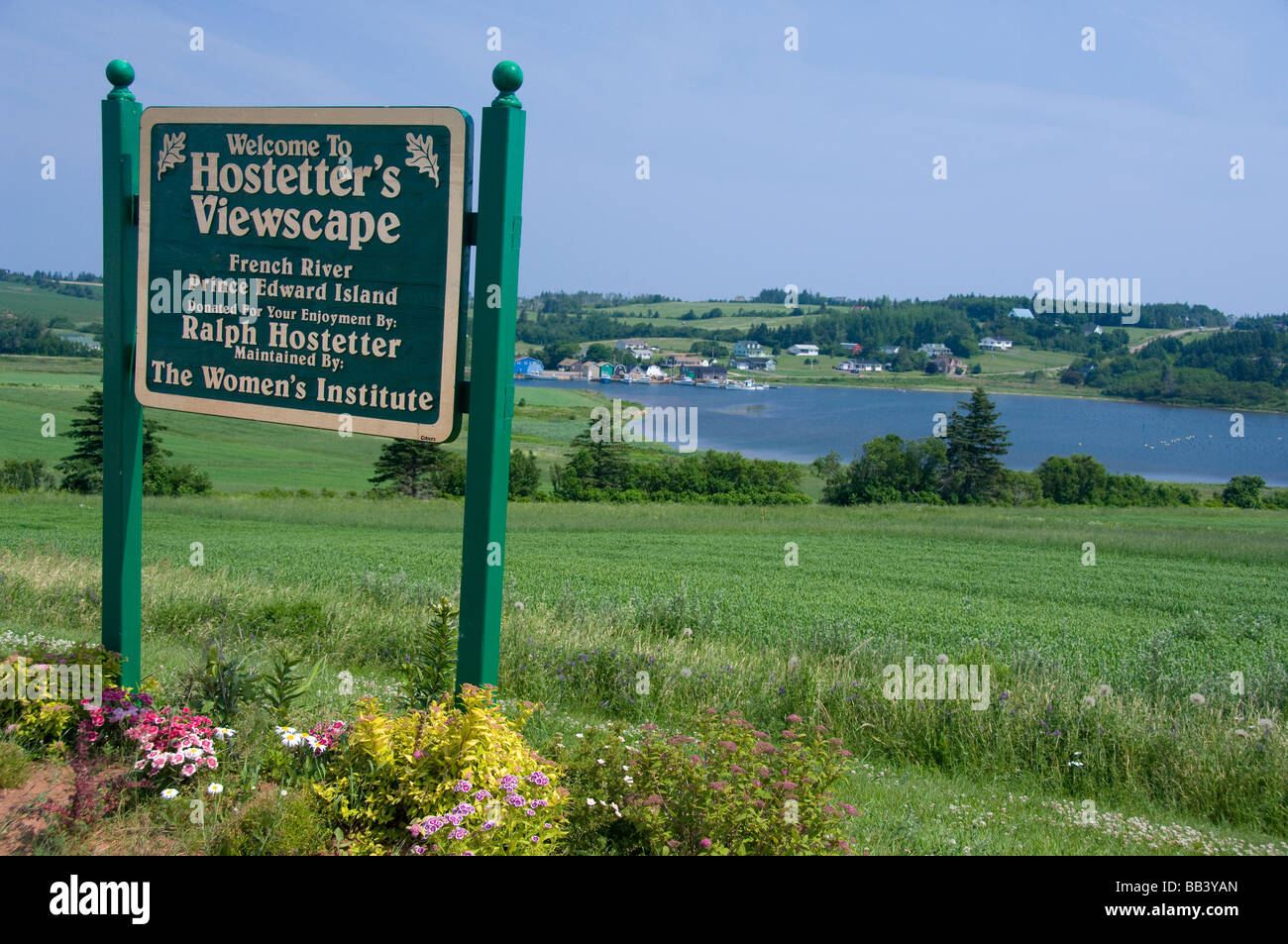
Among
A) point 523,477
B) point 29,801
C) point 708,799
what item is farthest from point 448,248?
point 523,477

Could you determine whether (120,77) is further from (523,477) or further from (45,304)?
(45,304)

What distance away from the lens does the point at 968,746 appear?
608 cm

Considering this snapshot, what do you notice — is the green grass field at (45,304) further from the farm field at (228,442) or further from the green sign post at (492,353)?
the green sign post at (492,353)

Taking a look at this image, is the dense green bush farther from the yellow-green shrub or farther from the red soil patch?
the red soil patch

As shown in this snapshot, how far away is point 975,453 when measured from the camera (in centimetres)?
6088

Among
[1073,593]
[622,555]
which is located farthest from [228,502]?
[1073,593]

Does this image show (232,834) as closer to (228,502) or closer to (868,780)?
(868,780)

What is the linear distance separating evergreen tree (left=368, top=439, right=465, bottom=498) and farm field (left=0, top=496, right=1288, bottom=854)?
24494mm

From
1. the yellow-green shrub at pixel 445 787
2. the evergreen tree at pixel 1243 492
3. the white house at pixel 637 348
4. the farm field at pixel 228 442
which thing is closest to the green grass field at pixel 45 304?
the farm field at pixel 228 442

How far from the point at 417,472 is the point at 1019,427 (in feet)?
302

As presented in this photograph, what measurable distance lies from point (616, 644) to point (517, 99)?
5.17 metres

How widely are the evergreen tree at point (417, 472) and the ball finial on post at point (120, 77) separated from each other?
44.8m

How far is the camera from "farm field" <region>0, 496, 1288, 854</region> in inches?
217

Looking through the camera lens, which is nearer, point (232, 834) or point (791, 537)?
point (232, 834)
